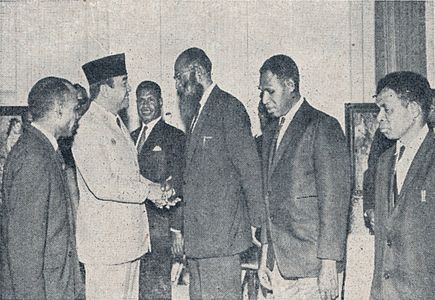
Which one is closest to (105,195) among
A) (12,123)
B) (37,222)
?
(37,222)

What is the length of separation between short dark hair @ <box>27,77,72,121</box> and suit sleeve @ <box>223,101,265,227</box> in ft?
2.48

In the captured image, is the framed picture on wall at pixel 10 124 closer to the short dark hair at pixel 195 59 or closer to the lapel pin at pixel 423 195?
the short dark hair at pixel 195 59

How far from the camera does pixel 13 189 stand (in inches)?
93.2

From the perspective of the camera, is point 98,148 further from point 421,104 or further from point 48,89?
point 421,104

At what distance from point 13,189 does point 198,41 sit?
4.38 ft

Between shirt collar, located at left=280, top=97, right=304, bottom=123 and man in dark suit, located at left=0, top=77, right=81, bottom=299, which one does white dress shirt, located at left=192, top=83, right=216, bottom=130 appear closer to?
shirt collar, located at left=280, top=97, right=304, bottom=123

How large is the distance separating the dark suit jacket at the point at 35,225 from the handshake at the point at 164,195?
0.56 meters

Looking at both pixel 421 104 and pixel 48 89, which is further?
pixel 48 89

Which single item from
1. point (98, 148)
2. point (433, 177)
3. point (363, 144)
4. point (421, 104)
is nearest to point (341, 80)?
point (363, 144)

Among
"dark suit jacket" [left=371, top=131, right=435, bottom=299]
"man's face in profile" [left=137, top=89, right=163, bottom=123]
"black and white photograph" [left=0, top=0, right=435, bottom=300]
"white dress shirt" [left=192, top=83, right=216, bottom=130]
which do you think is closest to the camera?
"dark suit jacket" [left=371, top=131, right=435, bottom=299]

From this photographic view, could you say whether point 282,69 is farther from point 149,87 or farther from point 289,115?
point 149,87

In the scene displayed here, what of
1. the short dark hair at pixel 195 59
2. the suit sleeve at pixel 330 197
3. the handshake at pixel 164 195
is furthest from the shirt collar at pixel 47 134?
the suit sleeve at pixel 330 197

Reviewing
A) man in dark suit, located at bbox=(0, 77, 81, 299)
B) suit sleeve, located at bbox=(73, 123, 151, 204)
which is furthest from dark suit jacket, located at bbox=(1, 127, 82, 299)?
suit sleeve, located at bbox=(73, 123, 151, 204)

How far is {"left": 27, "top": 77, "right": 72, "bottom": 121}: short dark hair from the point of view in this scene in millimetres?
2562
